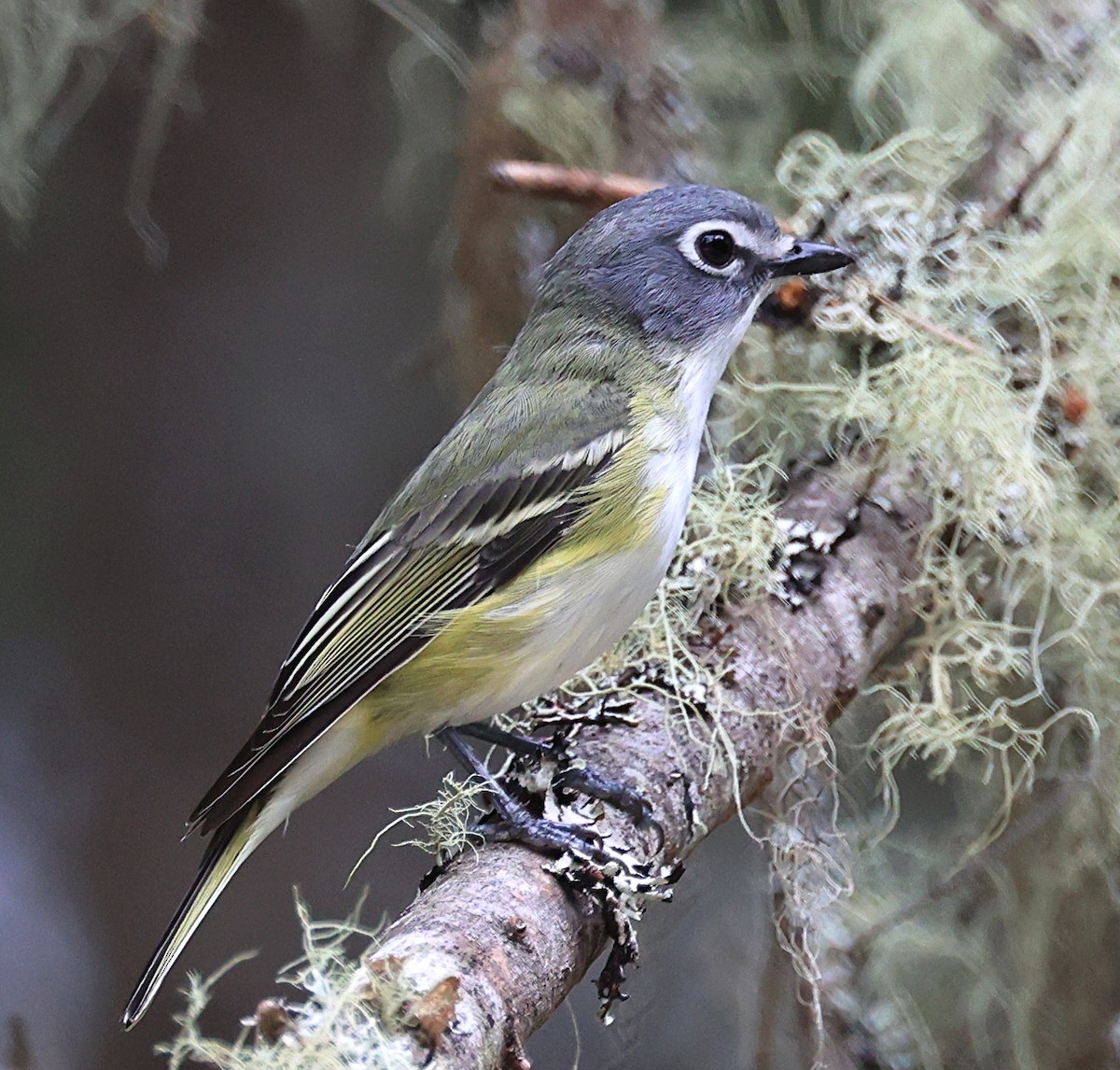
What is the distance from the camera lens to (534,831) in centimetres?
131

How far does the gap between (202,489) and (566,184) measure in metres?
1.73

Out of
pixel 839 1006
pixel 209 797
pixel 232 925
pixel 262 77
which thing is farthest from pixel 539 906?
pixel 262 77

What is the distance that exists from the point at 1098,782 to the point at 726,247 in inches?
34.5

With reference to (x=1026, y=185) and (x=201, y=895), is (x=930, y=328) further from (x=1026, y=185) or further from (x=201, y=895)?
(x=201, y=895)

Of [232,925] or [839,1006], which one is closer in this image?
[839,1006]

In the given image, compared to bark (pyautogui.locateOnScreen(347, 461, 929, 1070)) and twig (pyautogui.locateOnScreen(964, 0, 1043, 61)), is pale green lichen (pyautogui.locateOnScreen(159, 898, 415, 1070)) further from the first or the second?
twig (pyautogui.locateOnScreen(964, 0, 1043, 61))

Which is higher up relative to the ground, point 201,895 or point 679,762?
point 679,762

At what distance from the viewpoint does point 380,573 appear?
1.62 metres

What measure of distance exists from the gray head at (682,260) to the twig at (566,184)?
8cm

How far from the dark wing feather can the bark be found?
0.25 metres

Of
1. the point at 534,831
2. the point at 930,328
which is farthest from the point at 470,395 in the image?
the point at 534,831

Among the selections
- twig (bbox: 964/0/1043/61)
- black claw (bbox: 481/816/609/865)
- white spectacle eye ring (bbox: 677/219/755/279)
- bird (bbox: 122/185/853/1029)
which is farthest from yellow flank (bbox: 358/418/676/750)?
twig (bbox: 964/0/1043/61)

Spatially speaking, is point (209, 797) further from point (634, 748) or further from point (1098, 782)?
point (1098, 782)

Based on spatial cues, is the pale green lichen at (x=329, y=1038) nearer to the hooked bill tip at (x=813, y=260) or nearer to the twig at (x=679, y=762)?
the twig at (x=679, y=762)
